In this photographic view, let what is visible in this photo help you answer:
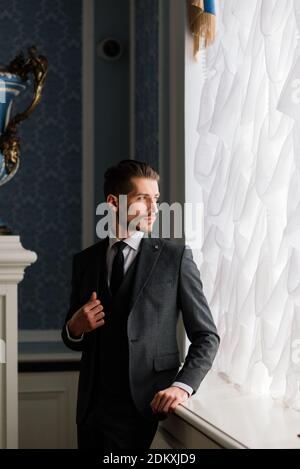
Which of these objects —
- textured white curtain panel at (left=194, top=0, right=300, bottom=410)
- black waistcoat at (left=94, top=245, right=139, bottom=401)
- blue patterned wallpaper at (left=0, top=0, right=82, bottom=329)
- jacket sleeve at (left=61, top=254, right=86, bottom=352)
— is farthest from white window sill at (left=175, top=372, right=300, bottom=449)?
blue patterned wallpaper at (left=0, top=0, right=82, bottom=329)

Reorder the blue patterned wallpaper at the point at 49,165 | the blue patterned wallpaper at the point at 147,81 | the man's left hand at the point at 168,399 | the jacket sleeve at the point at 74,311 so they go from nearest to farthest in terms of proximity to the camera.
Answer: the man's left hand at the point at 168,399 → the jacket sleeve at the point at 74,311 → the blue patterned wallpaper at the point at 147,81 → the blue patterned wallpaper at the point at 49,165

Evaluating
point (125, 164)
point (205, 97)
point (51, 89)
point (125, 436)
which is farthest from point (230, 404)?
point (51, 89)

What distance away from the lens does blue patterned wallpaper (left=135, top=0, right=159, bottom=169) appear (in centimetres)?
320

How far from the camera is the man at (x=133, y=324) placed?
2049mm

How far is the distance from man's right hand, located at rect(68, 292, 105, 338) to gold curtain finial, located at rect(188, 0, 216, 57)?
3.37 ft

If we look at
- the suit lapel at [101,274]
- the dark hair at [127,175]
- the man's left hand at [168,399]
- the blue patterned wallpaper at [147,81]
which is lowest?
the man's left hand at [168,399]

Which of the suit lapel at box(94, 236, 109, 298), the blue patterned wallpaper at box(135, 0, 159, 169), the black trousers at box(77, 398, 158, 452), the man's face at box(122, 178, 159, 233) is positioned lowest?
the black trousers at box(77, 398, 158, 452)

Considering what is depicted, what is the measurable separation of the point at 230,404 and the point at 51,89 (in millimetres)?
2066

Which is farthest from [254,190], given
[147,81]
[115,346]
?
[147,81]

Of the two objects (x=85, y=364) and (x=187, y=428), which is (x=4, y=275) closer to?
(x=85, y=364)

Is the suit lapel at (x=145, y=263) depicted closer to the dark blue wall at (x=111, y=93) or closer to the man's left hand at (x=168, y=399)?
the man's left hand at (x=168, y=399)

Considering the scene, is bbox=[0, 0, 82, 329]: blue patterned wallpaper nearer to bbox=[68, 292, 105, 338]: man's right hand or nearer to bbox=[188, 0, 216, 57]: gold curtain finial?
bbox=[188, 0, 216, 57]: gold curtain finial

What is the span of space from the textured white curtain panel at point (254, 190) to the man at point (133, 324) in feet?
0.67

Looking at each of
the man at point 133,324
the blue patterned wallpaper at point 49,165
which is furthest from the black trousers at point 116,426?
the blue patterned wallpaper at point 49,165
